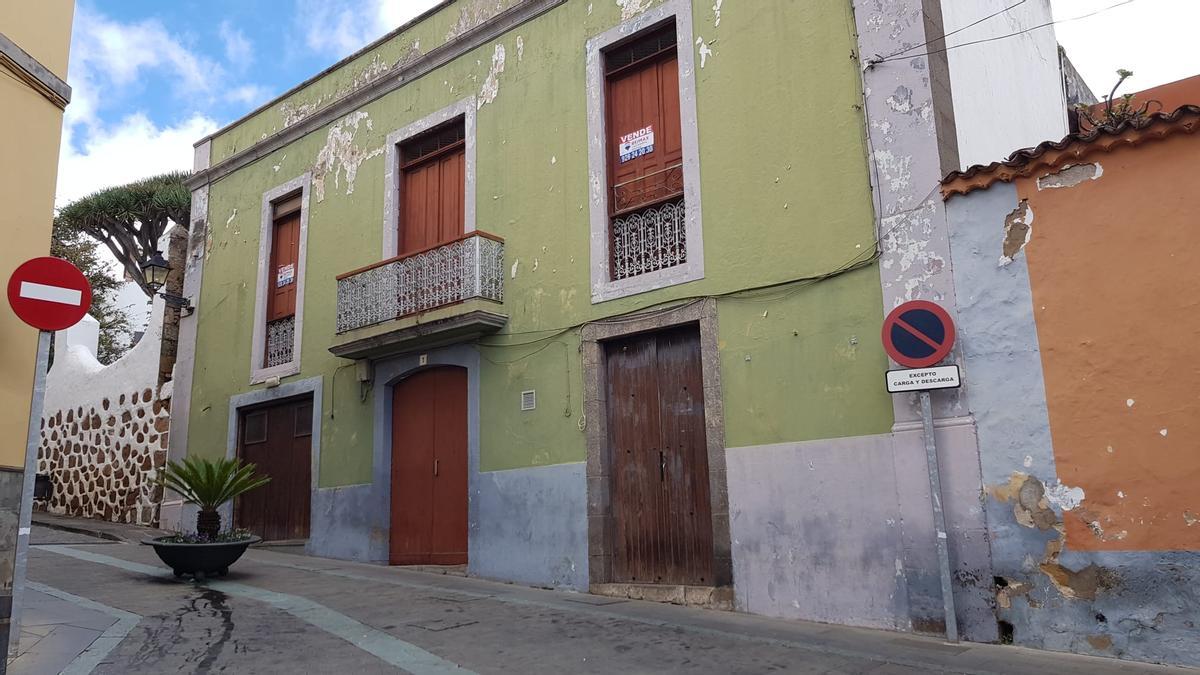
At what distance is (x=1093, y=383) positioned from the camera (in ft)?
19.9

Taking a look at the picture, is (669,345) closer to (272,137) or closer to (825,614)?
(825,614)

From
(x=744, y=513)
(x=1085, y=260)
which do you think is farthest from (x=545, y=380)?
(x=1085, y=260)

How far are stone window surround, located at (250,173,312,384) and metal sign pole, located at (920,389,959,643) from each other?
8.97 meters

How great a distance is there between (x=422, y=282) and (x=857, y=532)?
19.4 ft

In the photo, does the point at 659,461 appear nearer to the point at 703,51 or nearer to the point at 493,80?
the point at 703,51

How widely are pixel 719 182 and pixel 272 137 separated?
27.4 feet

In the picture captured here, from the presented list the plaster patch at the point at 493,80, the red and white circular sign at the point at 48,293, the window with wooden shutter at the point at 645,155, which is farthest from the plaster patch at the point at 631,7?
the red and white circular sign at the point at 48,293

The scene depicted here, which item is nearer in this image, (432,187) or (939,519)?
(939,519)

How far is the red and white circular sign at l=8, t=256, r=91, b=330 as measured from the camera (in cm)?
486

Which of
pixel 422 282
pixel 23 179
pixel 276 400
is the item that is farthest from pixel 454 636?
pixel 276 400

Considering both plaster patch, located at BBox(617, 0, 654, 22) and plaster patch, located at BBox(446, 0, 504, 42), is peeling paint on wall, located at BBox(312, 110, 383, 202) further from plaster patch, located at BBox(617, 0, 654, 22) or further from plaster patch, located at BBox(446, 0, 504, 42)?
plaster patch, located at BBox(617, 0, 654, 22)

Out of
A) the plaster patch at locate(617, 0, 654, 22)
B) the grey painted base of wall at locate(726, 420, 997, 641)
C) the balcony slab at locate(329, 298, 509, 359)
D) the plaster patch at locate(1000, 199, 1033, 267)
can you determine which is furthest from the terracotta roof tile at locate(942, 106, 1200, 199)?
the balcony slab at locate(329, 298, 509, 359)

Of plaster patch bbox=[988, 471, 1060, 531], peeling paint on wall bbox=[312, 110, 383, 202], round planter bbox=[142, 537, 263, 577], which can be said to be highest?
peeling paint on wall bbox=[312, 110, 383, 202]

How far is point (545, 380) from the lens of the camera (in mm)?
9477
